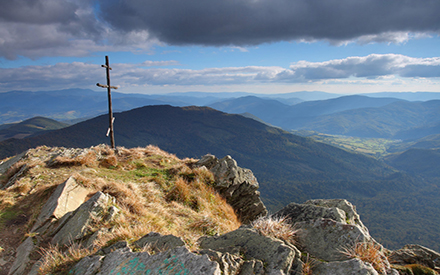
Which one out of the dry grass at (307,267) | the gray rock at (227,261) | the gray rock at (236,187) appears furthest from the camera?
the gray rock at (236,187)

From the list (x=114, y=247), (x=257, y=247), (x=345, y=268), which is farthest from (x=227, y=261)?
(x=114, y=247)

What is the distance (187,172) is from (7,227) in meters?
9.10

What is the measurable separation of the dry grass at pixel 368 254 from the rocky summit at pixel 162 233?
2 centimetres

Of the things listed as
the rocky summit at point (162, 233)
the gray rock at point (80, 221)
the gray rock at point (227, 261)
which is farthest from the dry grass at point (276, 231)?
the gray rock at point (80, 221)

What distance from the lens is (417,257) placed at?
600cm

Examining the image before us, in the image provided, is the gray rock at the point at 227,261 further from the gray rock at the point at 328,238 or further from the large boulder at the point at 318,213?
the large boulder at the point at 318,213

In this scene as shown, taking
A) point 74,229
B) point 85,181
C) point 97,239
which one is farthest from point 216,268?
point 85,181

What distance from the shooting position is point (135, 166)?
16.3m

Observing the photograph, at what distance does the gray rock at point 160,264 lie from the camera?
14.1 feet

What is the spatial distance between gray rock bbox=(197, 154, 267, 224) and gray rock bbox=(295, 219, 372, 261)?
29.7 ft

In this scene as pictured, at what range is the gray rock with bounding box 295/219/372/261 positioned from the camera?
540 centimetres

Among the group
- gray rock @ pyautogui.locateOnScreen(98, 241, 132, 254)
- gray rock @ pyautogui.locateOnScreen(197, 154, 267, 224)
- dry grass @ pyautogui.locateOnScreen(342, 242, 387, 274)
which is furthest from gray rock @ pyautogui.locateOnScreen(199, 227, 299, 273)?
gray rock @ pyautogui.locateOnScreen(197, 154, 267, 224)

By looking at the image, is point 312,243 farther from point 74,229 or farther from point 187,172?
point 187,172

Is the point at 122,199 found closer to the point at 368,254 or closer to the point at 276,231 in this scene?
the point at 276,231
